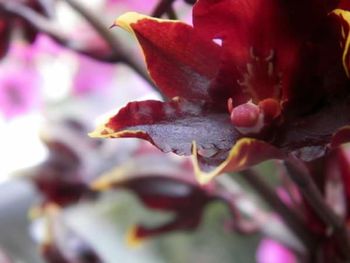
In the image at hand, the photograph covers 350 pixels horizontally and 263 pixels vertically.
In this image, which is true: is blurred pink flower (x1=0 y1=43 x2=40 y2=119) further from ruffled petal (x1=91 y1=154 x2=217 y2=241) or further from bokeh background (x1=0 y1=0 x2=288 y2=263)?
ruffled petal (x1=91 y1=154 x2=217 y2=241)

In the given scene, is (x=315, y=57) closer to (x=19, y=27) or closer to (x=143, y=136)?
(x=143, y=136)

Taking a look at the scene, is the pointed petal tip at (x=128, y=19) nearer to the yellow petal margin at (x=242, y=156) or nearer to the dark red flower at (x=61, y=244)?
the yellow petal margin at (x=242, y=156)

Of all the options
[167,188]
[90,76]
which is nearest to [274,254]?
[167,188]

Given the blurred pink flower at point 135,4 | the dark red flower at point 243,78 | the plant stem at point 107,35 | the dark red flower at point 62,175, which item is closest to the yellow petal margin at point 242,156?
the dark red flower at point 243,78

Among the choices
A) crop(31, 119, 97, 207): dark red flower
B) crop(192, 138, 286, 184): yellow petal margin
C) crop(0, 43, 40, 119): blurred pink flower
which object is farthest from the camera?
crop(0, 43, 40, 119): blurred pink flower

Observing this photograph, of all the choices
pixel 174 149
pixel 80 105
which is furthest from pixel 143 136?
pixel 80 105

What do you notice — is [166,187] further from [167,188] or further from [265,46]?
[265,46]

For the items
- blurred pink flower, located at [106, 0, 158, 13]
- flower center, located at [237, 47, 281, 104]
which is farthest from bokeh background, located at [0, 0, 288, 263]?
flower center, located at [237, 47, 281, 104]
